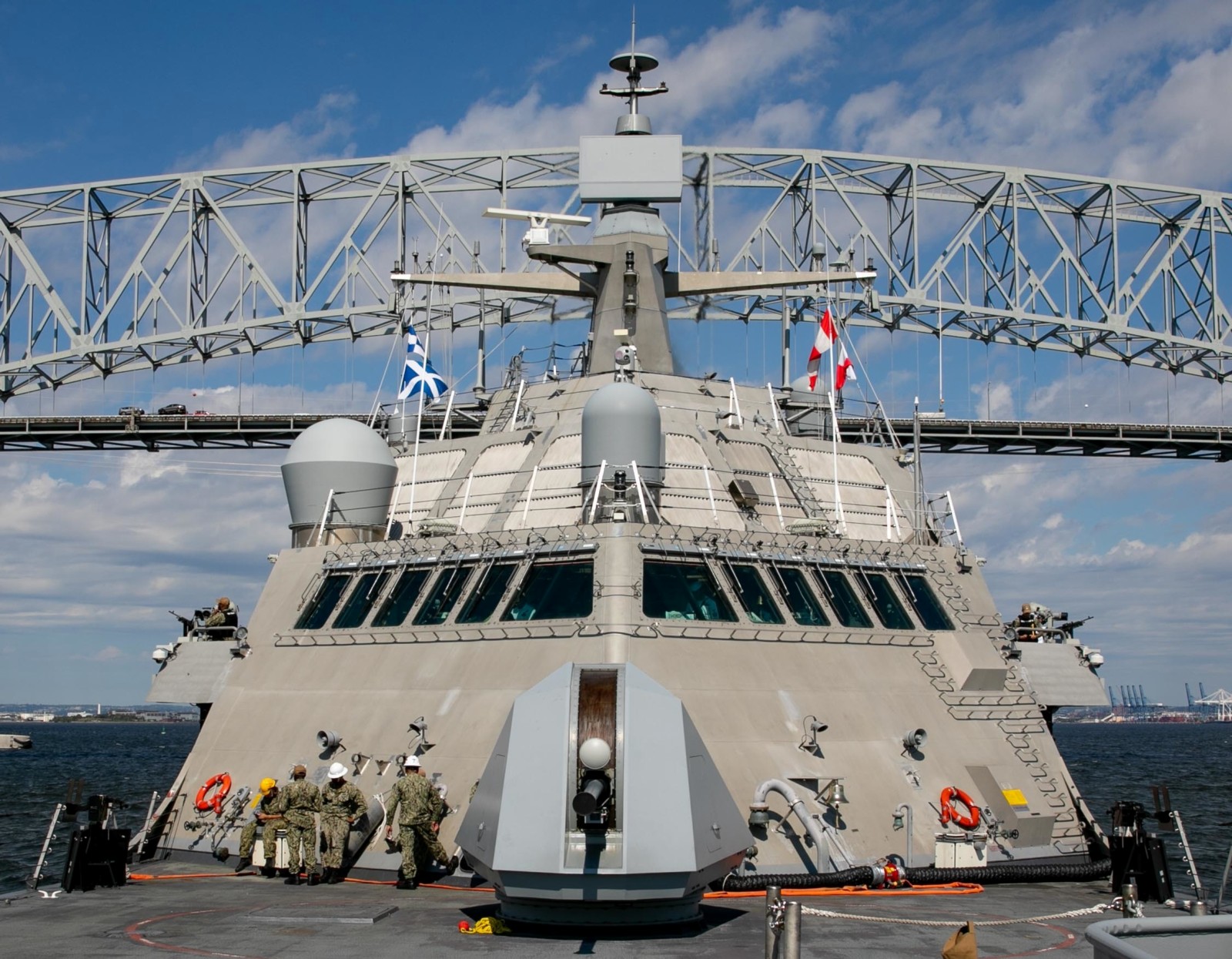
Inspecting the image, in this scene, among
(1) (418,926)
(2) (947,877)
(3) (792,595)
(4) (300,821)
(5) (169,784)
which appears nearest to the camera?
(1) (418,926)

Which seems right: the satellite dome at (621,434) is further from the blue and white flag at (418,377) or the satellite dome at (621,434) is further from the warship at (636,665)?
the blue and white flag at (418,377)

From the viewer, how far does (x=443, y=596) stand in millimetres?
18094

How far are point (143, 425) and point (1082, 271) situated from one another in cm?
4944

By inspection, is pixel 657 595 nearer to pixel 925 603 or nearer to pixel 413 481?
pixel 925 603

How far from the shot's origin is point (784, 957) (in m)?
9.10

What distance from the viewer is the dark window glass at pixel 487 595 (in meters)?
17.4

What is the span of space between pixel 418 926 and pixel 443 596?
6.04m

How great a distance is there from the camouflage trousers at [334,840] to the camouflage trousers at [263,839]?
0.92 meters

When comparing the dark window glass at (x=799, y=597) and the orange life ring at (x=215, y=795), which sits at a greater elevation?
the dark window glass at (x=799, y=597)

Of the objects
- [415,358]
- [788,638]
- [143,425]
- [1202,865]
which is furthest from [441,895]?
[143,425]

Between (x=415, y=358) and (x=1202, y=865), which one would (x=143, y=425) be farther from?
(x=1202, y=865)

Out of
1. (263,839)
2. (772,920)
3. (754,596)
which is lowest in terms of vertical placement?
(772,920)

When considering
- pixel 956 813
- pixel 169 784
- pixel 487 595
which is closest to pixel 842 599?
pixel 956 813

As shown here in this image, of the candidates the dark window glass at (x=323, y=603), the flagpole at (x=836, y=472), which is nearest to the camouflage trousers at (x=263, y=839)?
the dark window glass at (x=323, y=603)
